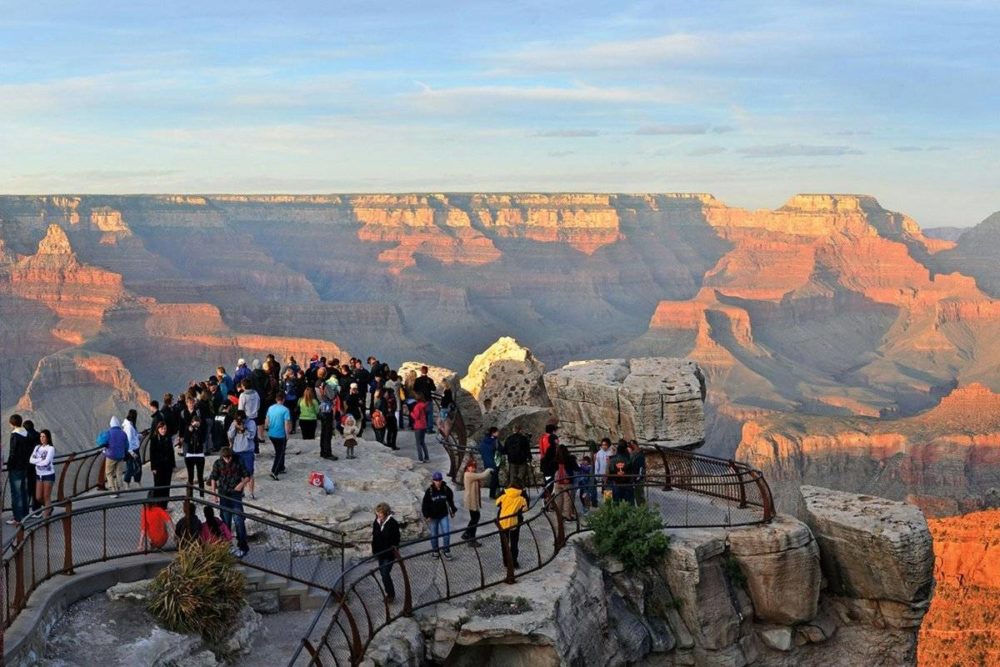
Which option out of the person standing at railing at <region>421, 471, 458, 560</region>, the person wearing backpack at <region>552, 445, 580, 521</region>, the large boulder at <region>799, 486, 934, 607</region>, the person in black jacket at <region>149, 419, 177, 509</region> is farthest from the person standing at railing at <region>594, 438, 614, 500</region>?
the person in black jacket at <region>149, 419, 177, 509</region>

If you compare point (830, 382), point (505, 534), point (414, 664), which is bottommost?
point (830, 382)

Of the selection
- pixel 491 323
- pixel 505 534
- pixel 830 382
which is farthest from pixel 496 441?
pixel 491 323

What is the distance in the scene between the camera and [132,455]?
2086cm

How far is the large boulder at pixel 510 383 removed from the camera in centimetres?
3359

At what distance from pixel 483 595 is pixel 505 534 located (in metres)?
0.92

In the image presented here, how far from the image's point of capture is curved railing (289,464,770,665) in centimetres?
1536

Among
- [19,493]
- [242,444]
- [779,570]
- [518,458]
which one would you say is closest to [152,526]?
[242,444]

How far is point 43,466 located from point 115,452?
176 cm

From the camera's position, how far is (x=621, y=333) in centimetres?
19212

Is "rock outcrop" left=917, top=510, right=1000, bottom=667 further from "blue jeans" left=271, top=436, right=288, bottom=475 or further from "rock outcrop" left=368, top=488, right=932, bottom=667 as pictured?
"blue jeans" left=271, top=436, right=288, bottom=475

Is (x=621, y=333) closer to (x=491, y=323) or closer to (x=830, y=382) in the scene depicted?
(x=491, y=323)

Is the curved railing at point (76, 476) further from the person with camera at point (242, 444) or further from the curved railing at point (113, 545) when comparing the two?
the person with camera at point (242, 444)

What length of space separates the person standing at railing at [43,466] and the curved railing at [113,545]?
61 centimetres

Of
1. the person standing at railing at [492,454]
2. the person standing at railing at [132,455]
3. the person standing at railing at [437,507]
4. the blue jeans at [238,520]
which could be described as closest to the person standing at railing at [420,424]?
the person standing at railing at [492,454]
